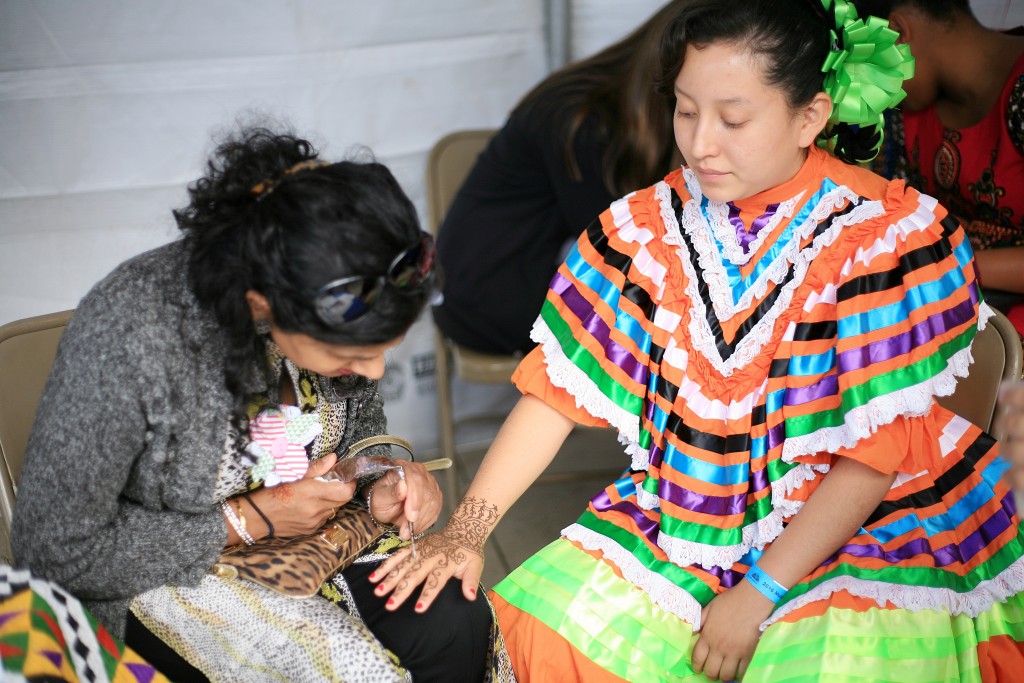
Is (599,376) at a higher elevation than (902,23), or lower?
lower

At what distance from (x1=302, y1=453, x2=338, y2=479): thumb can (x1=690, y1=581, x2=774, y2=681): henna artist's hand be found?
61 cm

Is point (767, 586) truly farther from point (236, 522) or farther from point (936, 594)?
point (236, 522)

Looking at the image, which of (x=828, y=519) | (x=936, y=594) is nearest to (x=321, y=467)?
(x=828, y=519)

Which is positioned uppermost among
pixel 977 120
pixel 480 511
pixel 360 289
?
pixel 977 120

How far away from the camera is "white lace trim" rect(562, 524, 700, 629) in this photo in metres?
1.43

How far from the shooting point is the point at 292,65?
2.65 meters

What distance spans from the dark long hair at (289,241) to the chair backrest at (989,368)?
0.96m

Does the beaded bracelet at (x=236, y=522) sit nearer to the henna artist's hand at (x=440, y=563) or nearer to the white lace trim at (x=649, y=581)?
the henna artist's hand at (x=440, y=563)

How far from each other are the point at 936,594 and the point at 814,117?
2.39ft

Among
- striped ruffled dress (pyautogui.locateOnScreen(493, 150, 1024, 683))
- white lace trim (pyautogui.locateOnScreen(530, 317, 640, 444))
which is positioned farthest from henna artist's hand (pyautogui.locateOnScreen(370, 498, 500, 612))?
white lace trim (pyautogui.locateOnScreen(530, 317, 640, 444))

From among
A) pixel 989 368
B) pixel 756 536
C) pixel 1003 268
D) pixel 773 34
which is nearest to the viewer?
pixel 773 34

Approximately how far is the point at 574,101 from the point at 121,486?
1.59m

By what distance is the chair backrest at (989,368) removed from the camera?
1.54 m

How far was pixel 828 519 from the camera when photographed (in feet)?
4.59
